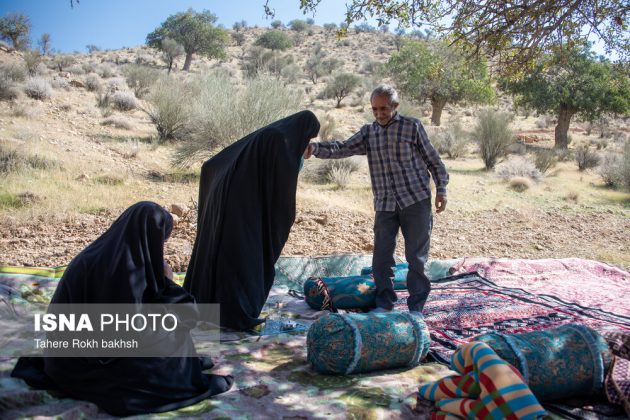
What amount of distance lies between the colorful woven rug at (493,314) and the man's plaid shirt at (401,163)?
99 cm

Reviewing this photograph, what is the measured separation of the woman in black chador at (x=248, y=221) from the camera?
3539 millimetres

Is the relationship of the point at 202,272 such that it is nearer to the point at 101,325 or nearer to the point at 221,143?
the point at 101,325

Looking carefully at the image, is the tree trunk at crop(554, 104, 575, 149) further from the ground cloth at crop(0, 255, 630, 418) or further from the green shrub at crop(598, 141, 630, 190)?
the ground cloth at crop(0, 255, 630, 418)

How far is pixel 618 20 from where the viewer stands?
4844mm

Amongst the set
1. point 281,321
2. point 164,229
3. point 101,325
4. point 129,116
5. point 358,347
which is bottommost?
point 281,321

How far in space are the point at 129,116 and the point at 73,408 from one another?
45.7 feet

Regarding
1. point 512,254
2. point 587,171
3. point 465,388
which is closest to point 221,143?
point 512,254

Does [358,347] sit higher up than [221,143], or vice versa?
[221,143]

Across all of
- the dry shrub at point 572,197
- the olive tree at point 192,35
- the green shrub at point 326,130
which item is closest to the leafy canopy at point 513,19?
the dry shrub at point 572,197

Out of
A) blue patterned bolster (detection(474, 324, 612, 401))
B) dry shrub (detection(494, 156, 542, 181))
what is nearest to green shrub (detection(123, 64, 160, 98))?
dry shrub (detection(494, 156, 542, 181))

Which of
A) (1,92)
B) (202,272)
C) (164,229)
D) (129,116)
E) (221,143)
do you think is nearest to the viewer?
(164,229)

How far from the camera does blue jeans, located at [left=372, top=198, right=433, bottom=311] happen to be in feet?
12.4

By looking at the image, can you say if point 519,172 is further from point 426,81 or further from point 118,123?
point 426,81

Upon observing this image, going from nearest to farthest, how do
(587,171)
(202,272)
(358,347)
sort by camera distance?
(358,347), (202,272), (587,171)
